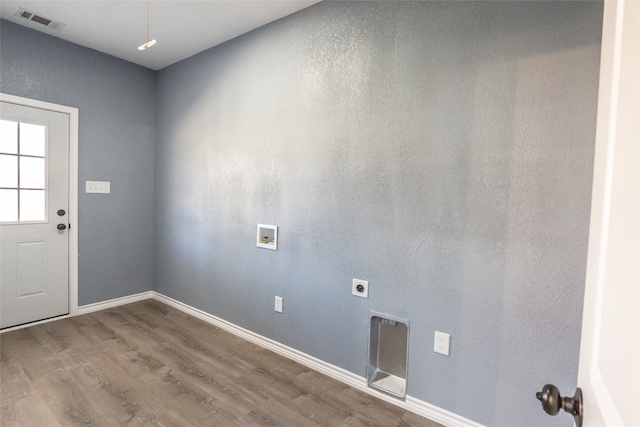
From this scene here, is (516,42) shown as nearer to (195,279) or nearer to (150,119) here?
(195,279)

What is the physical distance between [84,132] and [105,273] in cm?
153

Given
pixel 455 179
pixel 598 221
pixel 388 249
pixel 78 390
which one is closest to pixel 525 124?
pixel 455 179

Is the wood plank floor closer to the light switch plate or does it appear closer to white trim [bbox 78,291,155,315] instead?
white trim [bbox 78,291,155,315]

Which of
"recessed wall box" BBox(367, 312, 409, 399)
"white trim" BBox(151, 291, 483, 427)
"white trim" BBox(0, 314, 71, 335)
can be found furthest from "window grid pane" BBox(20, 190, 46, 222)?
"recessed wall box" BBox(367, 312, 409, 399)

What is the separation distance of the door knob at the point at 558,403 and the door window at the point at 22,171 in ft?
13.0

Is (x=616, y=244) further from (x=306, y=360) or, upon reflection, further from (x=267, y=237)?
(x=267, y=237)

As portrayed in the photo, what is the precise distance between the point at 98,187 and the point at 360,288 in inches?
120

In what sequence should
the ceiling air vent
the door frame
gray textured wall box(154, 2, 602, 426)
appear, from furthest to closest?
the door frame
the ceiling air vent
gray textured wall box(154, 2, 602, 426)

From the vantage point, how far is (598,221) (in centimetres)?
66

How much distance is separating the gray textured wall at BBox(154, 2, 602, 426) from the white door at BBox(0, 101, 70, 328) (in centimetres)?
173

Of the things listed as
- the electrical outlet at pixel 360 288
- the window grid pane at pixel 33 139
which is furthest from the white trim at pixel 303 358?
the window grid pane at pixel 33 139

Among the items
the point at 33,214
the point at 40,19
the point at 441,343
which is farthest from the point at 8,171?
the point at 441,343

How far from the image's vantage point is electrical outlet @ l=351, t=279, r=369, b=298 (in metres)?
2.14

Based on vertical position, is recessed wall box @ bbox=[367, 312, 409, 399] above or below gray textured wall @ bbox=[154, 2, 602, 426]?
below
